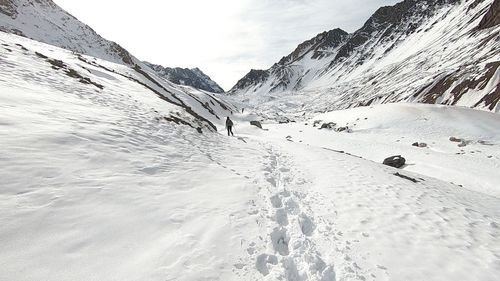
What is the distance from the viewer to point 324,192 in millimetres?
13258

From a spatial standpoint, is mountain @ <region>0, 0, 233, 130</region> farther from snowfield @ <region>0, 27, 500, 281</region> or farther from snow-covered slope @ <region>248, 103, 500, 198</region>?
snowfield @ <region>0, 27, 500, 281</region>

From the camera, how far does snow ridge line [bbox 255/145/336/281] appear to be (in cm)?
725

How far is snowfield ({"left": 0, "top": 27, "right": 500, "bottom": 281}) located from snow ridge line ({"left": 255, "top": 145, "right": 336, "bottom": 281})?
0.04m

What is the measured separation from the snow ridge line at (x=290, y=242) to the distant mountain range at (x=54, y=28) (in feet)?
258

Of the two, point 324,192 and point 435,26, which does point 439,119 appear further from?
point 435,26

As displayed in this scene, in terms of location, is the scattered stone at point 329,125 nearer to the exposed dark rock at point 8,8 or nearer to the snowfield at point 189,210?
the snowfield at point 189,210

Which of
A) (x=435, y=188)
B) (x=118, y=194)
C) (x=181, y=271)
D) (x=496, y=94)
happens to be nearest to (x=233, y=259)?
(x=181, y=271)

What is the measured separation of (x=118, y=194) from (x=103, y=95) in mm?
14577

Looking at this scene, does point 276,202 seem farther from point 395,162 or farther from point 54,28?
point 54,28

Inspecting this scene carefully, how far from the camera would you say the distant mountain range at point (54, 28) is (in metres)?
72.8

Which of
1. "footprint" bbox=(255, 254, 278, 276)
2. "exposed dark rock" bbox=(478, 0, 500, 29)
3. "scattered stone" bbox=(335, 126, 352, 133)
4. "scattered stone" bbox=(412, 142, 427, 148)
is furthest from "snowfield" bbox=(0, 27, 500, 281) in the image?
"exposed dark rock" bbox=(478, 0, 500, 29)

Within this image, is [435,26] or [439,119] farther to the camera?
[435,26]

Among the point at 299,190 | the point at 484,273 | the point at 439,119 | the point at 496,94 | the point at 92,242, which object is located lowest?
the point at 92,242

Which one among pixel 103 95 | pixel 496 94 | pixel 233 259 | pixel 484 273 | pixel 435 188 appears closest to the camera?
pixel 233 259
